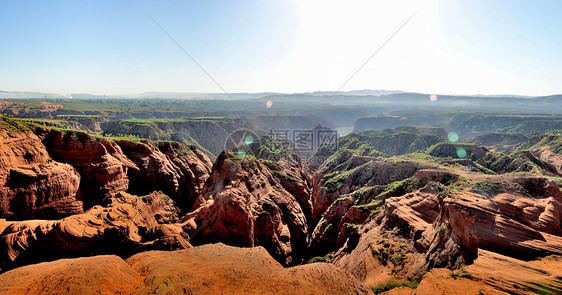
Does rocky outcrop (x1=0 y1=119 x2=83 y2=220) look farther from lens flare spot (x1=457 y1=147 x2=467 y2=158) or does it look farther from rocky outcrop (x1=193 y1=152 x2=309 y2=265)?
lens flare spot (x1=457 y1=147 x2=467 y2=158)

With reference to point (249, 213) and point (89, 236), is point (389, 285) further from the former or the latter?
point (89, 236)

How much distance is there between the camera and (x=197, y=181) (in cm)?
5269

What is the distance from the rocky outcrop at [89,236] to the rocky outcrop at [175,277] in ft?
7.82

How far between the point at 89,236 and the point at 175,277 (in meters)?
11.9

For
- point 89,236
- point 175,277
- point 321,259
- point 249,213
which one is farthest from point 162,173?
point 321,259

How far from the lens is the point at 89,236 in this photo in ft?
70.8

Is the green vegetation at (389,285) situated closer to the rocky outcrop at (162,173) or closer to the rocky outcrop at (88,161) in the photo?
the rocky outcrop at (162,173)

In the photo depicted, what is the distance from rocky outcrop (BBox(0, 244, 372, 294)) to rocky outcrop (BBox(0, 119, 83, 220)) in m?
11.2

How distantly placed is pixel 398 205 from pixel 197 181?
42736 millimetres

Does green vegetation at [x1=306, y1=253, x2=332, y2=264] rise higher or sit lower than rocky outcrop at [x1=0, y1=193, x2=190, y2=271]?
lower

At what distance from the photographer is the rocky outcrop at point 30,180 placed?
23.6m

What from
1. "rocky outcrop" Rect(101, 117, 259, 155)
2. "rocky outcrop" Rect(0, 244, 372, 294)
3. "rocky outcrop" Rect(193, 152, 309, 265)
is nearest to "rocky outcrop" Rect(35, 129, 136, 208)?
"rocky outcrop" Rect(193, 152, 309, 265)

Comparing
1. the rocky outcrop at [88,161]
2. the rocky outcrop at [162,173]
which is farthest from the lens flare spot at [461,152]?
the rocky outcrop at [88,161]

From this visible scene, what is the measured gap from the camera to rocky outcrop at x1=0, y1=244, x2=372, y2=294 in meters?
15.2
